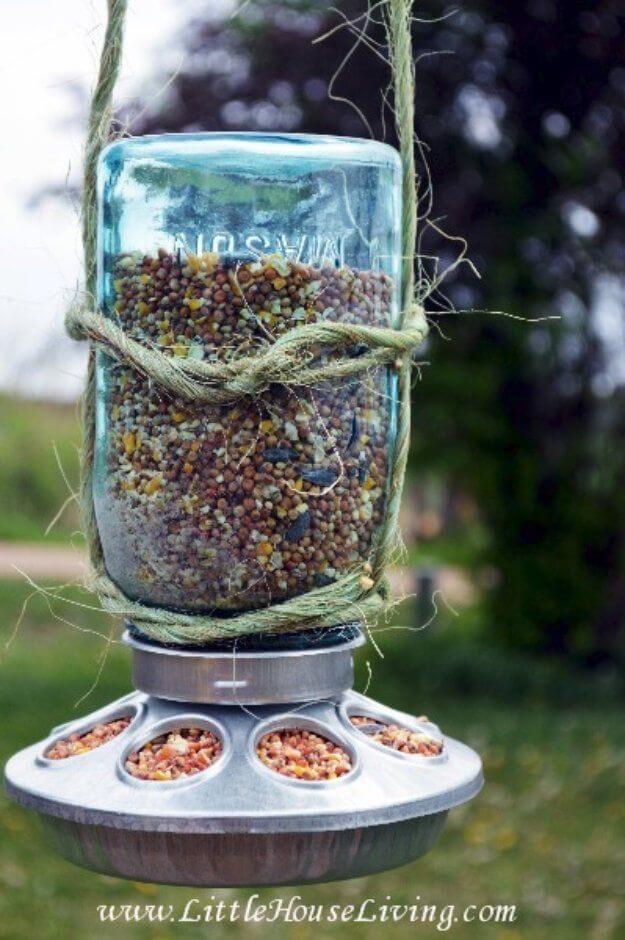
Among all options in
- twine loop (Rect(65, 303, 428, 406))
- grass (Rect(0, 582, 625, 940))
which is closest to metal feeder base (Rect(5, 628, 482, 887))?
twine loop (Rect(65, 303, 428, 406))

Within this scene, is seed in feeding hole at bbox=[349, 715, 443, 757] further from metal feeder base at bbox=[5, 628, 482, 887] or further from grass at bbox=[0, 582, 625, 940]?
grass at bbox=[0, 582, 625, 940]

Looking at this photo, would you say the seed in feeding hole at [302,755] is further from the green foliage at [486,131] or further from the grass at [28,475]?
the grass at [28,475]

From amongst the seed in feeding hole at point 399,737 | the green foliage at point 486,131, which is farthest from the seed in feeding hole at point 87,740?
the green foliage at point 486,131

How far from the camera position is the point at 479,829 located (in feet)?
20.0

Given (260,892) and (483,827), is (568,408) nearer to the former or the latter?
(483,827)

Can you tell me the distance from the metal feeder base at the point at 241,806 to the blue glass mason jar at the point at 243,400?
161mm

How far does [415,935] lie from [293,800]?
3778mm

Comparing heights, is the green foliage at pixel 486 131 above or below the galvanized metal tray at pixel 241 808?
above

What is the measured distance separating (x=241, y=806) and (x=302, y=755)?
17cm

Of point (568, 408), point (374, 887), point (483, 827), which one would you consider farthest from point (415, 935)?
point (568, 408)

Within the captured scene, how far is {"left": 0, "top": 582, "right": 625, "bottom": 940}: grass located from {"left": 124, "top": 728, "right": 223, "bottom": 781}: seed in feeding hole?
3.26m

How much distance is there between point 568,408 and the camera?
8.48 m

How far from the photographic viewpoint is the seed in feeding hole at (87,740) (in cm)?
186

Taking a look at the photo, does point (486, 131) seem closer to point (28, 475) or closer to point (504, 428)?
point (504, 428)
